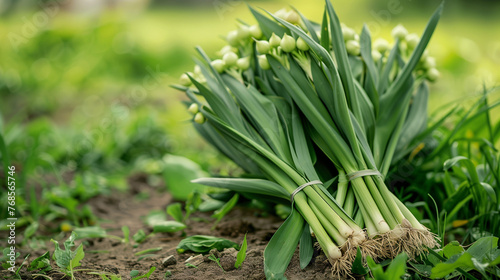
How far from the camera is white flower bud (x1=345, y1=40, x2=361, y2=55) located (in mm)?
1269

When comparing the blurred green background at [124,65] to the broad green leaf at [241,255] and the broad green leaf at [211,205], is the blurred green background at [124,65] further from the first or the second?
the broad green leaf at [241,255]

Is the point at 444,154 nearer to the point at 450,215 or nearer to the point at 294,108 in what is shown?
the point at 450,215

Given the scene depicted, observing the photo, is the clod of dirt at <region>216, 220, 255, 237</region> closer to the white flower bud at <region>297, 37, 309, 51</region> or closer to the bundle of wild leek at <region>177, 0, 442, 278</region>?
the bundle of wild leek at <region>177, 0, 442, 278</region>

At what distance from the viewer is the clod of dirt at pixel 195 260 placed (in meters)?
1.06

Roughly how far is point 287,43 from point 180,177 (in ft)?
2.58

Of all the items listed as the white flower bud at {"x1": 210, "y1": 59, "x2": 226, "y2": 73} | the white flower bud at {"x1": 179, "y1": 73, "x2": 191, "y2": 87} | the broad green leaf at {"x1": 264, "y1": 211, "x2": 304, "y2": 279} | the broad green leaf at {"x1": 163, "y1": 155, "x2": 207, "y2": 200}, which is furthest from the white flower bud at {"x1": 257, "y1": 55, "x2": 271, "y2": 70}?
the broad green leaf at {"x1": 163, "y1": 155, "x2": 207, "y2": 200}

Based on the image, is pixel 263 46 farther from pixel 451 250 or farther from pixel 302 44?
pixel 451 250

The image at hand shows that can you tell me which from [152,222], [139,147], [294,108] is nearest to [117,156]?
[139,147]

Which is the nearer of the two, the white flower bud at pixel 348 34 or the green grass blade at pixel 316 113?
the green grass blade at pixel 316 113

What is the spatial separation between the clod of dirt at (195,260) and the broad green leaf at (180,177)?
0.57m

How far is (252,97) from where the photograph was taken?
46.3 inches

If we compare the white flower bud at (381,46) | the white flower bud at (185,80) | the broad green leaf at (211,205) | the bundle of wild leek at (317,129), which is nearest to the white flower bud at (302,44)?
the bundle of wild leek at (317,129)

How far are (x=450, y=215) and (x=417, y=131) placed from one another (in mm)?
263

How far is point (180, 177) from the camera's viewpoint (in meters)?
1.68
